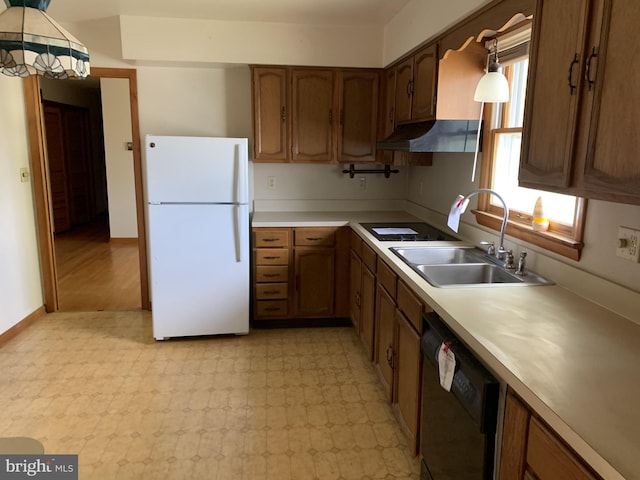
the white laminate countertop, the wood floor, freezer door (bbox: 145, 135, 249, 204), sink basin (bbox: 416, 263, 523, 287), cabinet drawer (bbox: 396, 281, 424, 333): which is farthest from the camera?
the wood floor

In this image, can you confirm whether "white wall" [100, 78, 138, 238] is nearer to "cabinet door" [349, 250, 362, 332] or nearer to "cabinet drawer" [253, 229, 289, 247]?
"cabinet drawer" [253, 229, 289, 247]

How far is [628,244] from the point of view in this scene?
62.5 inches

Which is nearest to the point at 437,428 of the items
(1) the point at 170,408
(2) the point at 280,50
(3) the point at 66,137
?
(1) the point at 170,408

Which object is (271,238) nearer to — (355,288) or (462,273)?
(355,288)

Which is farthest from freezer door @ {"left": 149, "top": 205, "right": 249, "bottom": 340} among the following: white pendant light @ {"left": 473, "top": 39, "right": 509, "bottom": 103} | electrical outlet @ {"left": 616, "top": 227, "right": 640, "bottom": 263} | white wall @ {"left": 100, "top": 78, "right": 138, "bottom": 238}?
white wall @ {"left": 100, "top": 78, "right": 138, "bottom": 238}

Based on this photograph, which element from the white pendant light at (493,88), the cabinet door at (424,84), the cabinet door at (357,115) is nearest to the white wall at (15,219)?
the cabinet door at (357,115)

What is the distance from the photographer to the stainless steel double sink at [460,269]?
2.03 m

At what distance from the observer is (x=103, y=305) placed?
4.20m

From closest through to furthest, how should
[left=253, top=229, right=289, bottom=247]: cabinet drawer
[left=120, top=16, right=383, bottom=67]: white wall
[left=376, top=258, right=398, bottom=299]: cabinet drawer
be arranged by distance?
[left=376, top=258, right=398, bottom=299]: cabinet drawer, [left=120, top=16, right=383, bottom=67]: white wall, [left=253, top=229, right=289, bottom=247]: cabinet drawer

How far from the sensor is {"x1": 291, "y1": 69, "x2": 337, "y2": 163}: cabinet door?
359cm

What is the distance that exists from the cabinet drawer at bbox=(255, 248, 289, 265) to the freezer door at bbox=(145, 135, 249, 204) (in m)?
0.46

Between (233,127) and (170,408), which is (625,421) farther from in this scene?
(233,127)

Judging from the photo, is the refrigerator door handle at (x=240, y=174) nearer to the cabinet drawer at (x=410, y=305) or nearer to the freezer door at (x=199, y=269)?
the freezer door at (x=199, y=269)

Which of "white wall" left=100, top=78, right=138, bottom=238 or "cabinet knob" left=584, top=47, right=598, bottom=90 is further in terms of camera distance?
"white wall" left=100, top=78, right=138, bottom=238
